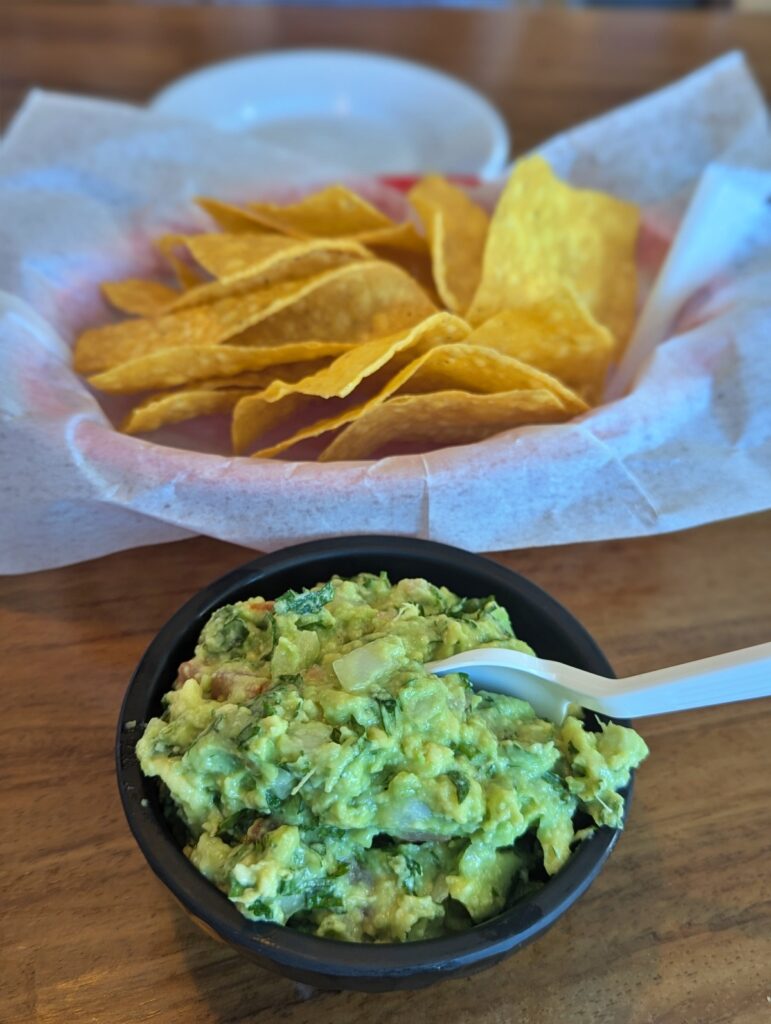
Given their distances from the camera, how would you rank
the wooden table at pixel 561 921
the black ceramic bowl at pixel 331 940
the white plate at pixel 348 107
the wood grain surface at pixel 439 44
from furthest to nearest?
the wood grain surface at pixel 439 44 < the white plate at pixel 348 107 < the wooden table at pixel 561 921 < the black ceramic bowl at pixel 331 940

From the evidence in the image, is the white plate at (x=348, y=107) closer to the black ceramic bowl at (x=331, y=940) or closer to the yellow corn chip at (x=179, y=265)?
the yellow corn chip at (x=179, y=265)

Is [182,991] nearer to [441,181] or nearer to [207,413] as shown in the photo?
[207,413]

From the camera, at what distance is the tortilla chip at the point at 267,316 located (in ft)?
4.12

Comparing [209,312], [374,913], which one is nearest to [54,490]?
[209,312]

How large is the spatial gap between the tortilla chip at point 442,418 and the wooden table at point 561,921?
0.18 metres

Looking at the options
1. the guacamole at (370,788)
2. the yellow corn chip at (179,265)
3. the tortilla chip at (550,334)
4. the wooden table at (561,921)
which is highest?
the tortilla chip at (550,334)

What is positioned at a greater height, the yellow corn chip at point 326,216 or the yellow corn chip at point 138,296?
the yellow corn chip at point 326,216

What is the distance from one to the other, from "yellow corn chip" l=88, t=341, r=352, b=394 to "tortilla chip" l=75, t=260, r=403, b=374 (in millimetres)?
49

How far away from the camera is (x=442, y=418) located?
1.16m

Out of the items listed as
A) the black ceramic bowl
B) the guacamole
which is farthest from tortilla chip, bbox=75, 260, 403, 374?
the guacamole

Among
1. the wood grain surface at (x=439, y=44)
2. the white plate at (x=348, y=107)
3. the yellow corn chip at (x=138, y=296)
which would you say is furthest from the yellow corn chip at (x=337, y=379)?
the wood grain surface at (x=439, y=44)

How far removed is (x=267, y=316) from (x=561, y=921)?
0.85 m

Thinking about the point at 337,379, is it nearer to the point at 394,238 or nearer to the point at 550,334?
the point at 550,334

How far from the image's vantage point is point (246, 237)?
138 cm
